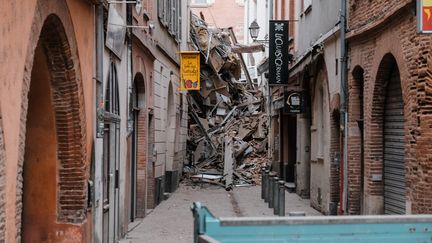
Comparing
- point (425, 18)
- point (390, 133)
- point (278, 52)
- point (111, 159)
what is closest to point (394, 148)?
point (390, 133)

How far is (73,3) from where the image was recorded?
368 inches

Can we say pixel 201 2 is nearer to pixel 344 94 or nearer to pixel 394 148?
pixel 344 94

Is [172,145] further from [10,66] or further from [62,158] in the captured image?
[10,66]

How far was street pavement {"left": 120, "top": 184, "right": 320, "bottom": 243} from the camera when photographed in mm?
14281

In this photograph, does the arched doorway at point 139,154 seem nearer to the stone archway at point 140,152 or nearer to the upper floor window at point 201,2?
the stone archway at point 140,152

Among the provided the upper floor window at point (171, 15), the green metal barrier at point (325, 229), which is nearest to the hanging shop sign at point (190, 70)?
the upper floor window at point (171, 15)

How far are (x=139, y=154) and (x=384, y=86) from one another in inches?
253

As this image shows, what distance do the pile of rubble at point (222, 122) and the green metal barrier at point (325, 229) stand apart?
1937cm

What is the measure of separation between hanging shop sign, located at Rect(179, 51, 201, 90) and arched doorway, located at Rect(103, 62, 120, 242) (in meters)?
8.70

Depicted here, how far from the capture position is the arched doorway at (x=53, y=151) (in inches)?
364

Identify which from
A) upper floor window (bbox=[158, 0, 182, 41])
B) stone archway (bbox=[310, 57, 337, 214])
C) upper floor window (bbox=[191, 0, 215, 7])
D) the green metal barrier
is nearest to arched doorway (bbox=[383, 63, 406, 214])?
stone archway (bbox=[310, 57, 337, 214])

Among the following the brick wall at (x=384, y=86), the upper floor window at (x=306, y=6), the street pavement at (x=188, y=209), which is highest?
the upper floor window at (x=306, y=6)

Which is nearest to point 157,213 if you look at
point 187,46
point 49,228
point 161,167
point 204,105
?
point 161,167

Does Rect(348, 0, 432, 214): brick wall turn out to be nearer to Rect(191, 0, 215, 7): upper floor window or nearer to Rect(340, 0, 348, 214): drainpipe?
Rect(340, 0, 348, 214): drainpipe
